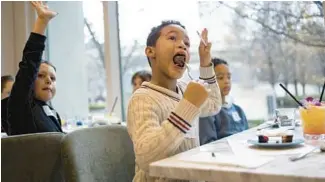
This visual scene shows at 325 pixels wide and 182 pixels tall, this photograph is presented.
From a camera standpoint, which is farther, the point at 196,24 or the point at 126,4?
the point at 126,4

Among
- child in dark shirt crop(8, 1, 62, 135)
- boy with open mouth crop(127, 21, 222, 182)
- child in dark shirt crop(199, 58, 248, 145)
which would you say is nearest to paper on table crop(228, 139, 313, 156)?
boy with open mouth crop(127, 21, 222, 182)

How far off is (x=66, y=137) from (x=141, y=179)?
276mm

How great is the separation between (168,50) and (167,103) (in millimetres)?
174

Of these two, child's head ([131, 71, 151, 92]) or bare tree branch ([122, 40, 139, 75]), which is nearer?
child's head ([131, 71, 151, 92])

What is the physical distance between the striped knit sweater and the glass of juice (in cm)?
36

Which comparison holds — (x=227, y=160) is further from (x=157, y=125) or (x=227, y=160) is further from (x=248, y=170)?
(x=157, y=125)

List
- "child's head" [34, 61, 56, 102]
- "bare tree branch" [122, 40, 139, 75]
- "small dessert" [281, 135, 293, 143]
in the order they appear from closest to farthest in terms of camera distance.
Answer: "small dessert" [281, 135, 293, 143]
"child's head" [34, 61, 56, 102]
"bare tree branch" [122, 40, 139, 75]

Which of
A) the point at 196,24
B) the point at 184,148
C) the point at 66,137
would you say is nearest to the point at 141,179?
the point at 184,148

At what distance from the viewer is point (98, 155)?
1.19 m

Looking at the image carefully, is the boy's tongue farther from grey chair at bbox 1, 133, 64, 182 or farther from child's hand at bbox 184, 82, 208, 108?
grey chair at bbox 1, 133, 64, 182

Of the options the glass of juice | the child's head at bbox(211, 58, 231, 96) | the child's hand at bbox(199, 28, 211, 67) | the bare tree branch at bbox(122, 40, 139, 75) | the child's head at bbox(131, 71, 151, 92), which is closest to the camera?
the glass of juice

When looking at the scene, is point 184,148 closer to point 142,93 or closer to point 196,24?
point 142,93

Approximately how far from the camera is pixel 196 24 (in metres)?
2.54

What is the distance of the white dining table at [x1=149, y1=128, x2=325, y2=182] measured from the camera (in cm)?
68
